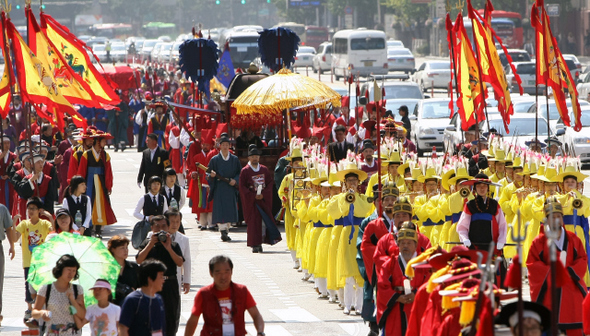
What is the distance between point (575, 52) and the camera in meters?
62.5

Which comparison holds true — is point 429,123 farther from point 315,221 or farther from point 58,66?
point 315,221

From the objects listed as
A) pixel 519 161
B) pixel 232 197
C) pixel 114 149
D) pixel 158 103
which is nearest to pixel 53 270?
pixel 519 161

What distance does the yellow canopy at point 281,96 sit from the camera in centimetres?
1823

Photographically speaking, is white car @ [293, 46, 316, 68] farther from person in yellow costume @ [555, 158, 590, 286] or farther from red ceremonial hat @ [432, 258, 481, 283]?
red ceremonial hat @ [432, 258, 481, 283]

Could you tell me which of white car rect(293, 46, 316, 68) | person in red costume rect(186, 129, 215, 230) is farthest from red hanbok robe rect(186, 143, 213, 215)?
white car rect(293, 46, 316, 68)

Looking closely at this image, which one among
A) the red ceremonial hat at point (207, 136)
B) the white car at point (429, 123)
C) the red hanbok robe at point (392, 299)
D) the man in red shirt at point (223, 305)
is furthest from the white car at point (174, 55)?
the man in red shirt at point (223, 305)

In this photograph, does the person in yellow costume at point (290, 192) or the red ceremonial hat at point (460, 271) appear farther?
the person in yellow costume at point (290, 192)

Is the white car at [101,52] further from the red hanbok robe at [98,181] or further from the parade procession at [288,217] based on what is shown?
the red hanbok robe at [98,181]

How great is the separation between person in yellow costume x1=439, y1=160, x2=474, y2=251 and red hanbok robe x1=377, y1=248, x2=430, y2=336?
9.53ft

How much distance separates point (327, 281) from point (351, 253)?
2.07ft

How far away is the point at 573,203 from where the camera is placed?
11984mm

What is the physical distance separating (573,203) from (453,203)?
119 centimetres

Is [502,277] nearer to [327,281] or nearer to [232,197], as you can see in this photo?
[327,281]

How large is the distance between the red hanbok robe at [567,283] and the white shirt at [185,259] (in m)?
2.73
